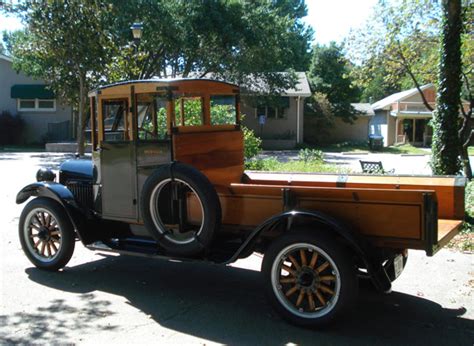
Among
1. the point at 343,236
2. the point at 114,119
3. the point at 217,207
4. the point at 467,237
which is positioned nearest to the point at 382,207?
the point at 343,236

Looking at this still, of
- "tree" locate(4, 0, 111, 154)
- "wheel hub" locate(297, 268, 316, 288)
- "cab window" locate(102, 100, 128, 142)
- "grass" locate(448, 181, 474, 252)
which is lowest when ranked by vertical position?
"grass" locate(448, 181, 474, 252)

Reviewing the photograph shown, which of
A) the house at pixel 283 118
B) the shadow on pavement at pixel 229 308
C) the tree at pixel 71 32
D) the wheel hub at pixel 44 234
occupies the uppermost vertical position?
the tree at pixel 71 32

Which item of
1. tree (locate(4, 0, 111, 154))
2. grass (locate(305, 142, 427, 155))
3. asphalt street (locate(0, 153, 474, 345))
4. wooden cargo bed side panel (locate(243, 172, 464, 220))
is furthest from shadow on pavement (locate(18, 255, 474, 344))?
grass (locate(305, 142, 427, 155))

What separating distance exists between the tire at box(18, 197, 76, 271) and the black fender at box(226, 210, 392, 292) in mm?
2368

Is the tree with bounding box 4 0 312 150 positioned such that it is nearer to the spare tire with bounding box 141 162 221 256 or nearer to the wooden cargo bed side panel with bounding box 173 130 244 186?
the wooden cargo bed side panel with bounding box 173 130 244 186

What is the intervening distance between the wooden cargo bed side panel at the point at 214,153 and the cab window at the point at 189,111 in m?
0.30

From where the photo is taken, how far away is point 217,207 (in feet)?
15.5

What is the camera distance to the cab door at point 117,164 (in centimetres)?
555

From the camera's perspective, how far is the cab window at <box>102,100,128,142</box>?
5.64 m

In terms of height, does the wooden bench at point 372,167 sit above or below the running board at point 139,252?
above

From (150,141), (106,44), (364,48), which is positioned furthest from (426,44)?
(150,141)

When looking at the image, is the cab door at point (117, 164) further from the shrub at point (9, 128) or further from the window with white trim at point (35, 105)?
the window with white trim at point (35, 105)

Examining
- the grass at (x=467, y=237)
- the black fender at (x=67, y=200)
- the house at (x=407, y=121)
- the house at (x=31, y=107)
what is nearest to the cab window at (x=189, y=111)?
the black fender at (x=67, y=200)

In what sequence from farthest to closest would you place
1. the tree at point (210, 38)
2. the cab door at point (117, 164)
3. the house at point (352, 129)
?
the house at point (352, 129) → the tree at point (210, 38) → the cab door at point (117, 164)
